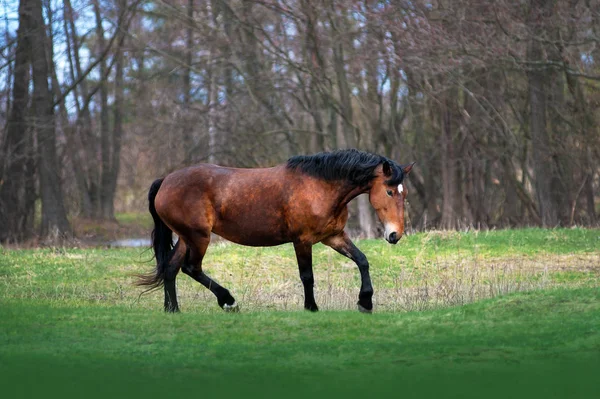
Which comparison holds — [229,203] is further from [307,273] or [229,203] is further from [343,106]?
[343,106]

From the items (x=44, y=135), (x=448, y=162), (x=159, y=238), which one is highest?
(x=44, y=135)

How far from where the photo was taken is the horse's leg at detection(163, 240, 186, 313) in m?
12.5

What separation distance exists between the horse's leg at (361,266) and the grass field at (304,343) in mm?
334

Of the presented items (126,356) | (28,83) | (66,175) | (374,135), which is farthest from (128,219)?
(126,356)

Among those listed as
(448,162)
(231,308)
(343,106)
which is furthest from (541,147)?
(231,308)

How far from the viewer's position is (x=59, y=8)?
3506 centimetres

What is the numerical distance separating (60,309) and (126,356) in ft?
10.3

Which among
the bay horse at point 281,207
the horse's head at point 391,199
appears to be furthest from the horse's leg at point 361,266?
the horse's head at point 391,199

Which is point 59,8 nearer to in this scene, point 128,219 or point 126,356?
point 128,219

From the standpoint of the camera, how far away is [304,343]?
970cm

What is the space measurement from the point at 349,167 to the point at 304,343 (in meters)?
3.01

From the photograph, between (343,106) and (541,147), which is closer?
(541,147)

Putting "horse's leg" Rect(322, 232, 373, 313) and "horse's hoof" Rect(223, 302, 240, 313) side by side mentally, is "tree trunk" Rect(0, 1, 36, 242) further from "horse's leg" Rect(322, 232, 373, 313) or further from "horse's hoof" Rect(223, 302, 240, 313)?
"horse's leg" Rect(322, 232, 373, 313)

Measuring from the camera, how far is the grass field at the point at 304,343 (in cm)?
805
